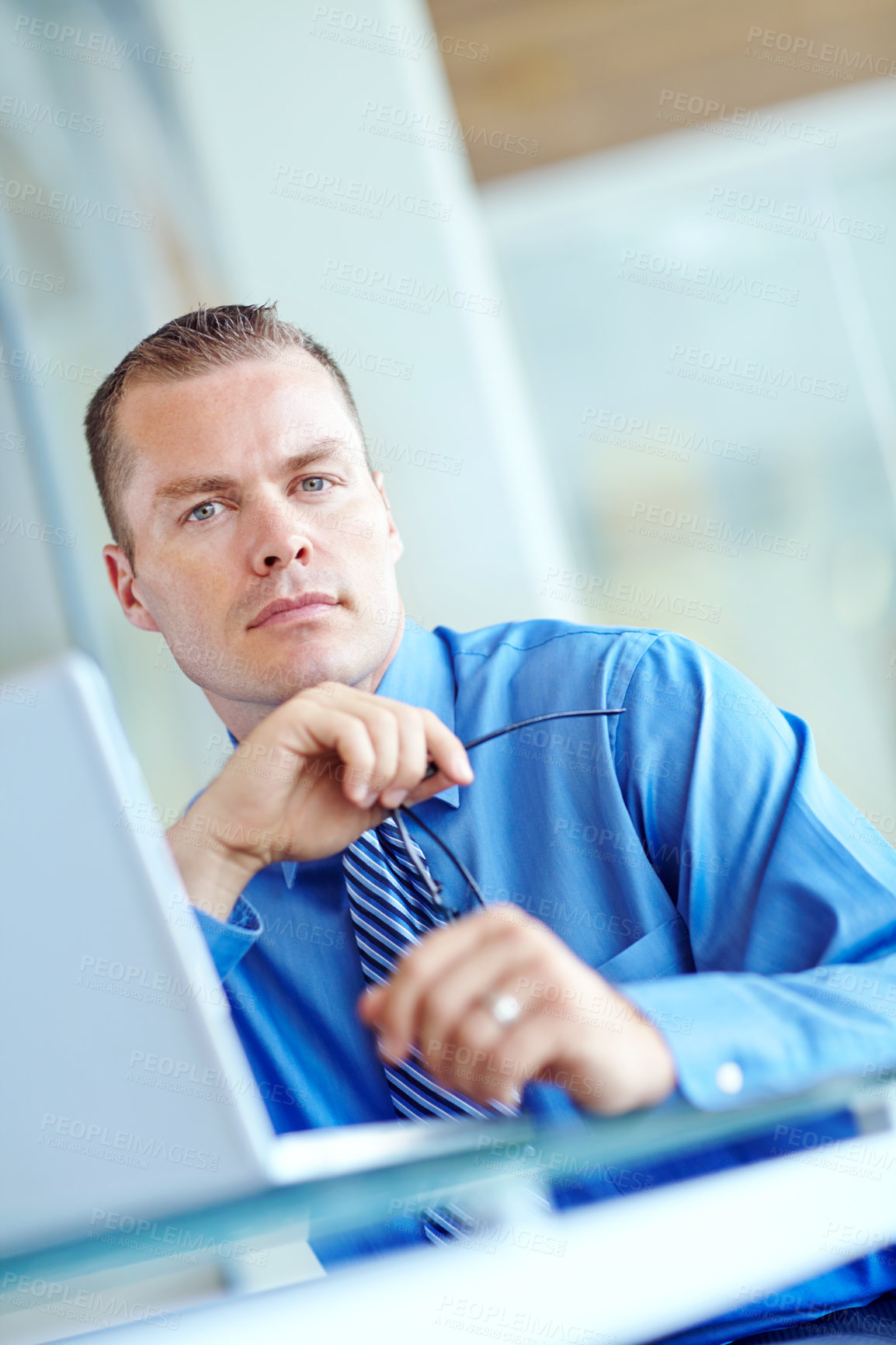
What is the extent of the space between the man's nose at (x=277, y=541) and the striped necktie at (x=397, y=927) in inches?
13.6

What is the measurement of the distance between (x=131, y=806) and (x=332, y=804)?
43 cm

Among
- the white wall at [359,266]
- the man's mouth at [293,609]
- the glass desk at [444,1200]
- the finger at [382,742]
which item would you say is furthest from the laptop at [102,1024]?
the white wall at [359,266]

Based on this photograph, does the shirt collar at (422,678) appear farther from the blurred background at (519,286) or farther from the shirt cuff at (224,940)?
the blurred background at (519,286)

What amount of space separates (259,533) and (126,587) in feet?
0.96

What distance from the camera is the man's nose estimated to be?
4.12ft

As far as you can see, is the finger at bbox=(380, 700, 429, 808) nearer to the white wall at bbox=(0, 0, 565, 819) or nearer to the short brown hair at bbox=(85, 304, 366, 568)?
the short brown hair at bbox=(85, 304, 366, 568)

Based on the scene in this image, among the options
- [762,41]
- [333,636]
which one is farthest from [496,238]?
[333,636]

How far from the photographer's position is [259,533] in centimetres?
128

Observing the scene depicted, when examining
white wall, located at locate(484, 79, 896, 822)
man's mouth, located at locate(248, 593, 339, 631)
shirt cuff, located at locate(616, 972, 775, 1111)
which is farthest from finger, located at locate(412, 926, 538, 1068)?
white wall, located at locate(484, 79, 896, 822)

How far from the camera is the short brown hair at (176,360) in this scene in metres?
1.37

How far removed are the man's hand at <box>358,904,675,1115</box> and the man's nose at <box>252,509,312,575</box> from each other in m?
0.72

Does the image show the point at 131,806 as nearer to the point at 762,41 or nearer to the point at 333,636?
the point at 333,636

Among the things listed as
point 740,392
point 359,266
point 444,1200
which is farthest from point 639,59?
point 444,1200

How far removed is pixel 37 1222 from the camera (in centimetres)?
53
